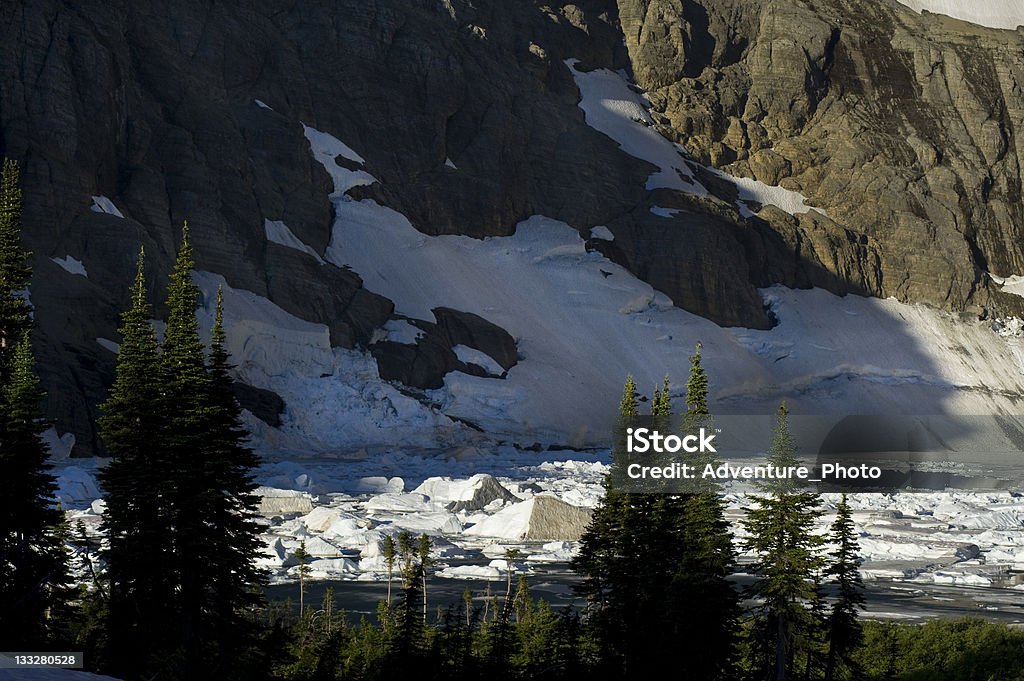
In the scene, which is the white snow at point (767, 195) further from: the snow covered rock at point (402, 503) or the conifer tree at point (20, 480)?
the conifer tree at point (20, 480)

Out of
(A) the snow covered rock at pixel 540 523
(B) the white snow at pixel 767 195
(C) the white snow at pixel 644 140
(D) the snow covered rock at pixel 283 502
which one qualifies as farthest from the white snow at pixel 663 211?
(A) the snow covered rock at pixel 540 523

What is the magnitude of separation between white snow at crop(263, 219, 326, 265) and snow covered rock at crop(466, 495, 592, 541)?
59.6 meters

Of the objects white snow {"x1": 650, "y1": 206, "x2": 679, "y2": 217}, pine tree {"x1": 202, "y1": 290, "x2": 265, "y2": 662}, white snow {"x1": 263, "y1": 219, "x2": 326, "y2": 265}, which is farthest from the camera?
white snow {"x1": 650, "y1": 206, "x2": 679, "y2": 217}

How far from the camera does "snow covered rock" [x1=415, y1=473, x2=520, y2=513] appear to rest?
220 feet

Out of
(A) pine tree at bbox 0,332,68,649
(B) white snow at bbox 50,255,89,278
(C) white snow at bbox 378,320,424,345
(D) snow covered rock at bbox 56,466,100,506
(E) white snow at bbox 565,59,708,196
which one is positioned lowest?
(A) pine tree at bbox 0,332,68,649

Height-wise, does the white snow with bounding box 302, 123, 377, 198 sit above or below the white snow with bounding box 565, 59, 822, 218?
below

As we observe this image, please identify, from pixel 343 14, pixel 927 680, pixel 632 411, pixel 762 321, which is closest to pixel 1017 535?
pixel 927 680

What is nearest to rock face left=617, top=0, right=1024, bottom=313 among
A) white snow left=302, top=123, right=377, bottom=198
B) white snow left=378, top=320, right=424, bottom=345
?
white snow left=302, top=123, right=377, bottom=198

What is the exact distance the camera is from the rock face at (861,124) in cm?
15325

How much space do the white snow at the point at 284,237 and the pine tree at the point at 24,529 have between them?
292 ft

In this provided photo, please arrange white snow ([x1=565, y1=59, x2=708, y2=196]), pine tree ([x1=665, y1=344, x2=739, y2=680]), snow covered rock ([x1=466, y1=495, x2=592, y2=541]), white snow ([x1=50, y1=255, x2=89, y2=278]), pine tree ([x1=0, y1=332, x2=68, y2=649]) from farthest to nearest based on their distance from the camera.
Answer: white snow ([x1=565, y1=59, x2=708, y2=196]) < white snow ([x1=50, y1=255, x2=89, y2=278]) < snow covered rock ([x1=466, y1=495, x2=592, y2=541]) < pine tree ([x1=665, y1=344, x2=739, y2=680]) < pine tree ([x1=0, y1=332, x2=68, y2=649])

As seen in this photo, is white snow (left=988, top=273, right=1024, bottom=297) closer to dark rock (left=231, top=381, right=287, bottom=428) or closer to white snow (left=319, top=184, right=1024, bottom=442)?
white snow (left=319, top=184, right=1024, bottom=442)

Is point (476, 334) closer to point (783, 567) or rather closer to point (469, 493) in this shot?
point (469, 493)

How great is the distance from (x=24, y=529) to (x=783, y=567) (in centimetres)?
1645
